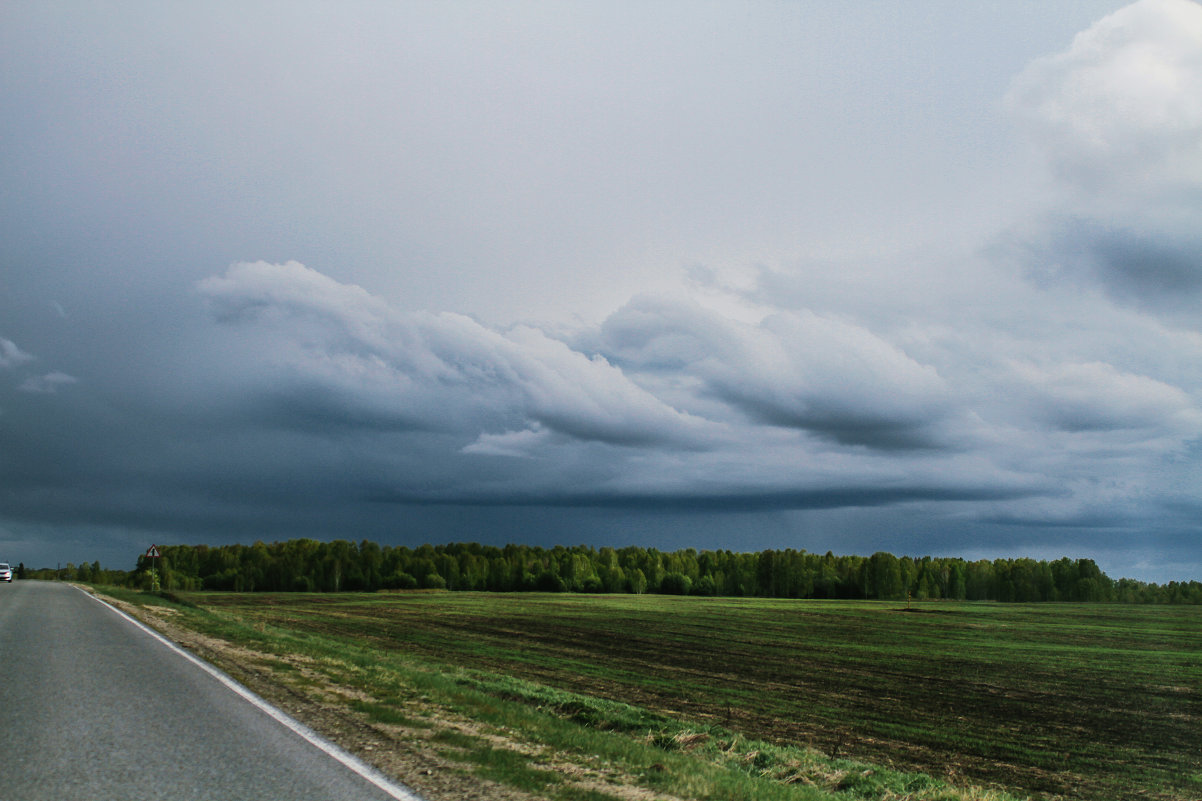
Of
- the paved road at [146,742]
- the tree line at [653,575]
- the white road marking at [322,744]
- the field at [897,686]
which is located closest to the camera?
the paved road at [146,742]

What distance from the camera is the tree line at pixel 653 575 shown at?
159250 mm

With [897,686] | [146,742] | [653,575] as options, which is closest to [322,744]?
[146,742]

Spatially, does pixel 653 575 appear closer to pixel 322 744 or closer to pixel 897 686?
pixel 897 686

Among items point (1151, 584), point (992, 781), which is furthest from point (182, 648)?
point (1151, 584)

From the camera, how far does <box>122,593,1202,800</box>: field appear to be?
1677 centimetres

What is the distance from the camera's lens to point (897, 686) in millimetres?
28125

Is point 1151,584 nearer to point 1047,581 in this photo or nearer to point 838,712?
point 1047,581

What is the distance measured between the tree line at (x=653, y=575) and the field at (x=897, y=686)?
113m

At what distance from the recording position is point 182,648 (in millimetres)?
20047

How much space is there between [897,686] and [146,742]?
2564 centimetres

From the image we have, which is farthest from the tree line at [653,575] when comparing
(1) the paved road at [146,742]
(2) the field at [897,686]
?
(1) the paved road at [146,742]

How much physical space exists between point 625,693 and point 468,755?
44.5ft

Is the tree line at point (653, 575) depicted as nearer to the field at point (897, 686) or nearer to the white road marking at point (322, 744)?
the field at point (897, 686)

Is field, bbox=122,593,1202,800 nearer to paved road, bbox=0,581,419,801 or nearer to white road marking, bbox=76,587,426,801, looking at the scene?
white road marking, bbox=76,587,426,801
